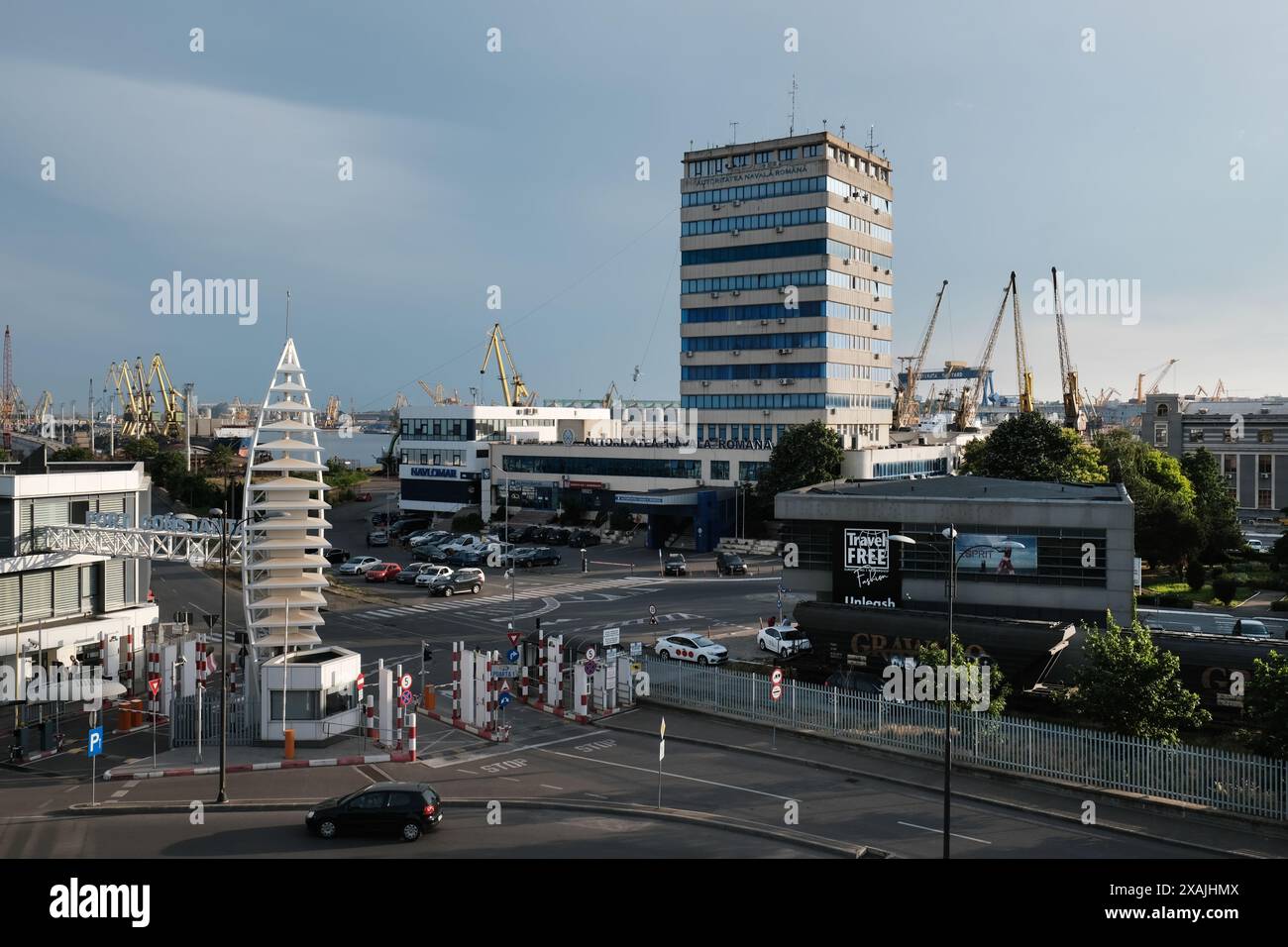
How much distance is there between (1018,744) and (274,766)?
63.5ft

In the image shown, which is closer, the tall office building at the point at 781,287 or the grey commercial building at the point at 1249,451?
the tall office building at the point at 781,287

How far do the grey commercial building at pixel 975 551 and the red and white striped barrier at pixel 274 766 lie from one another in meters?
16.9

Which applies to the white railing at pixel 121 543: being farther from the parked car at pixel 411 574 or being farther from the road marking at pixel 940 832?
the road marking at pixel 940 832

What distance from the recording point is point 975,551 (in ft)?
117

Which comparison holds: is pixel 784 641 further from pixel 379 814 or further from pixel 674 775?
pixel 379 814

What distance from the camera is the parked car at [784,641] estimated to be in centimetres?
4041

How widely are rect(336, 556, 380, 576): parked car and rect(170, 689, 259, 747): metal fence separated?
110ft

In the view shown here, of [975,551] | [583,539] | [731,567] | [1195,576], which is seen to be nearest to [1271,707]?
[975,551]

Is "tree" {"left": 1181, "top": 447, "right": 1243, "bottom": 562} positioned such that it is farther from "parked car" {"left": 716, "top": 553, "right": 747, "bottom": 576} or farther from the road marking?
the road marking

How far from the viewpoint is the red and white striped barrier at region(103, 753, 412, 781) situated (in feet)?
87.2

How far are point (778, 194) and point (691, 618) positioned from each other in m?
52.9

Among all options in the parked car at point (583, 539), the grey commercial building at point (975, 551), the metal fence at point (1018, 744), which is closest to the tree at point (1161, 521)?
the grey commercial building at point (975, 551)

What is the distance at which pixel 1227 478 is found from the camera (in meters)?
114
